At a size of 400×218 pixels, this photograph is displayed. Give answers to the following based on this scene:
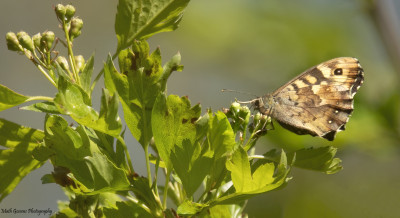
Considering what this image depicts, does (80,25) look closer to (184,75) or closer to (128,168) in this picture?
(128,168)

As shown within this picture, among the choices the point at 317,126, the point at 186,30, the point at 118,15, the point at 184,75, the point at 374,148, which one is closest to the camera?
the point at 118,15

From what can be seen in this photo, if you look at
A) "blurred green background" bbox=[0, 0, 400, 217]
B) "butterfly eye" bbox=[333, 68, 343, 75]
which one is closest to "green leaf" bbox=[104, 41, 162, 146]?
"butterfly eye" bbox=[333, 68, 343, 75]

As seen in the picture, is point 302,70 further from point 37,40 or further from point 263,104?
point 37,40

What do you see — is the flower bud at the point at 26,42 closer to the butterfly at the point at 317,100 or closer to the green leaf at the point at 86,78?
the green leaf at the point at 86,78

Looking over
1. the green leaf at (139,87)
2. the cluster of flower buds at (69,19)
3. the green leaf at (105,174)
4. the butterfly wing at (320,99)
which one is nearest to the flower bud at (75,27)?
the cluster of flower buds at (69,19)

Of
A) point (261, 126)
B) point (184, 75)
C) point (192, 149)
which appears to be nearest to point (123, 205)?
point (192, 149)

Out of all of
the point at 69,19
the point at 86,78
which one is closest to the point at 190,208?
the point at 86,78
